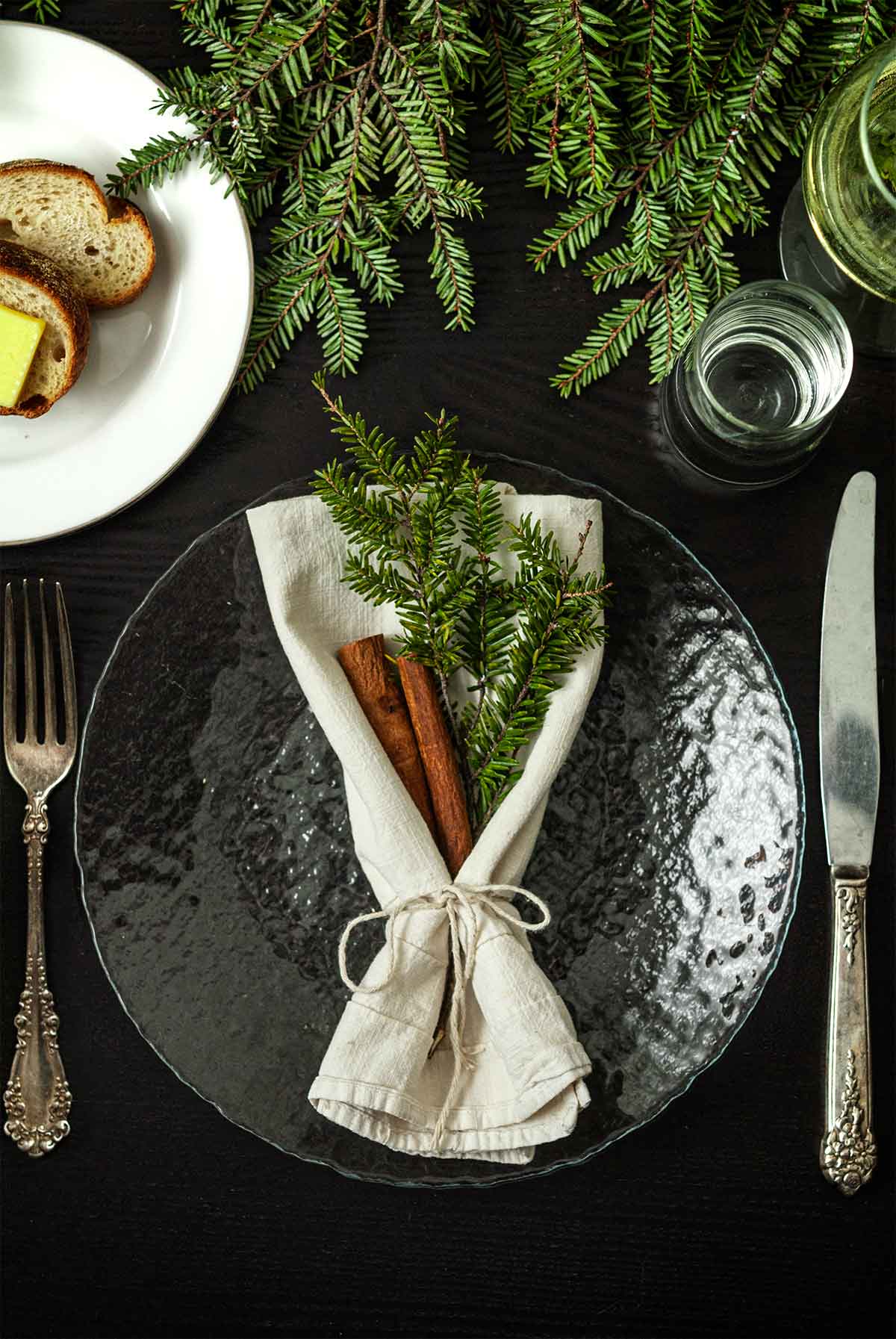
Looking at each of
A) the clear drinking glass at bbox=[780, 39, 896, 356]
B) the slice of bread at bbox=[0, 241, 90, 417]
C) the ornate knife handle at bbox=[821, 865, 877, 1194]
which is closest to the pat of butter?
the slice of bread at bbox=[0, 241, 90, 417]

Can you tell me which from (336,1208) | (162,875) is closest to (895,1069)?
(336,1208)

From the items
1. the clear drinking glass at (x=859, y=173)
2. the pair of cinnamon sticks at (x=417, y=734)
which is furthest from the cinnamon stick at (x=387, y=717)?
the clear drinking glass at (x=859, y=173)

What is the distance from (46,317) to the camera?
31.9 inches

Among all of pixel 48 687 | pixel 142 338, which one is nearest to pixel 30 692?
pixel 48 687

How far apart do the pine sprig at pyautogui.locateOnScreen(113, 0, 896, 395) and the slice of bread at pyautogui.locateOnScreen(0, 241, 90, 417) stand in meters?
0.10

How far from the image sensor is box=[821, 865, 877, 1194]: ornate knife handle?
0.84m

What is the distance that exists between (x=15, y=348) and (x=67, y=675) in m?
0.26

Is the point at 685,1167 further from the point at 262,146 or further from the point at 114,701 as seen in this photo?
the point at 262,146

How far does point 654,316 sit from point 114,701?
0.56 meters

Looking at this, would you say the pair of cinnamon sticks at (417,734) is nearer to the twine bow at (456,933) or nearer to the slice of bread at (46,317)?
the twine bow at (456,933)

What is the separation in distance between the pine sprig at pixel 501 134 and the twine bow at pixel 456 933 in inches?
17.2

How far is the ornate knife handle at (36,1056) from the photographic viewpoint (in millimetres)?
831

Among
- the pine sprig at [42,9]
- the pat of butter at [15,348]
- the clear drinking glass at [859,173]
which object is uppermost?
the pine sprig at [42,9]

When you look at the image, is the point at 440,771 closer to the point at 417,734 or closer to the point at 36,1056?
the point at 417,734
